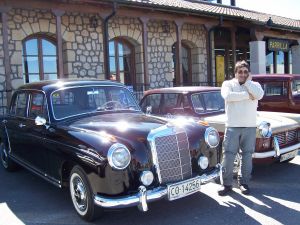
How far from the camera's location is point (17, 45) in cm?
1062

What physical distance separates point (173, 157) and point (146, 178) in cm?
45

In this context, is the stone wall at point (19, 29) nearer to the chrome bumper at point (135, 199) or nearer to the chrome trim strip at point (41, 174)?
the chrome trim strip at point (41, 174)

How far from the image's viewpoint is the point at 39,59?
37.1 ft

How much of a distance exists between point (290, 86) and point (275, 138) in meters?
2.70

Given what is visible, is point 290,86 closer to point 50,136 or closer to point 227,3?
point 50,136

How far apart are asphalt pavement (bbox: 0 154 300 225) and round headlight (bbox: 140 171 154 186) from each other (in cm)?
49

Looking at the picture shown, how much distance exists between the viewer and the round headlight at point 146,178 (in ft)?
12.9

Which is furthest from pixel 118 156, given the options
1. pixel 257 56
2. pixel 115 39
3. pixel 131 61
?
pixel 257 56

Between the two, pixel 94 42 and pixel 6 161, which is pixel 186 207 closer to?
pixel 6 161

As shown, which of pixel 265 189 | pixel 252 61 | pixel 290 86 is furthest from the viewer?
pixel 252 61

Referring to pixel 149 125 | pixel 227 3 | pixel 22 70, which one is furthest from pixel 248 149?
pixel 227 3

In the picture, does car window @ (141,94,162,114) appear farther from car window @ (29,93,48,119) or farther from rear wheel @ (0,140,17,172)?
rear wheel @ (0,140,17,172)

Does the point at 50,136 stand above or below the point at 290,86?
below

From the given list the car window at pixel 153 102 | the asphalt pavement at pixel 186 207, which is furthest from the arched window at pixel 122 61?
the asphalt pavement at pixel 186 207
